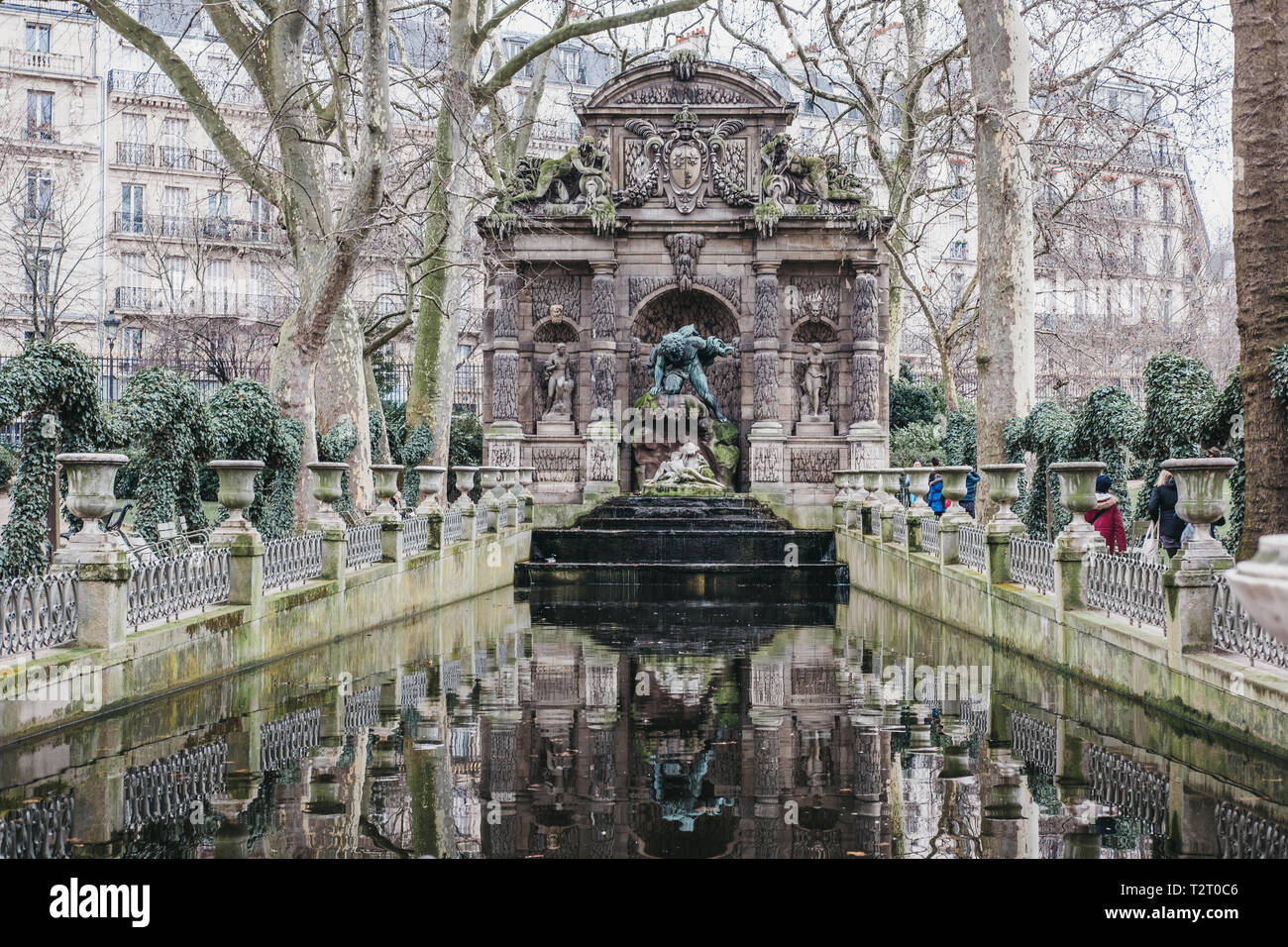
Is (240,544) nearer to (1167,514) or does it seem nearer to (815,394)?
(1167,514)

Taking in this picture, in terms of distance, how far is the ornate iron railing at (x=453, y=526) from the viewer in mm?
16281

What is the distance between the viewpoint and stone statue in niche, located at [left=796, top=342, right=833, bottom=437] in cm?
2586

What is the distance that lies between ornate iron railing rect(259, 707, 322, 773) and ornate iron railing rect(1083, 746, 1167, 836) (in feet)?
13.7

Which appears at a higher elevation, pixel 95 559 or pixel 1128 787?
pixel 95 559

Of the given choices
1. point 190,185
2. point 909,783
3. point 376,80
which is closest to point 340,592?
point 376,80

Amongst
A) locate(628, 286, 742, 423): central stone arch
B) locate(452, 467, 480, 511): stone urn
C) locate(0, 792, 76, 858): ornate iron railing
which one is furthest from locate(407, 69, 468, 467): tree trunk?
locate(0, 792, 76, 858): ornate iron railing

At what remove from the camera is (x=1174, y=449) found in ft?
41.6

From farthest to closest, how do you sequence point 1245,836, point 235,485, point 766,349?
point 766,349, point 235,485, point 1245,836

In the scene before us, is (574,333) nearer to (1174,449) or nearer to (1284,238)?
(1174,449)

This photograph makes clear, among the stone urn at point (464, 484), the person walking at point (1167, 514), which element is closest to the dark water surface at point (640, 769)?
the person walking at point (1167, 514)

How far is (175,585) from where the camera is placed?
9.30 meters

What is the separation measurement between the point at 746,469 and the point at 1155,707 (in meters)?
17.5

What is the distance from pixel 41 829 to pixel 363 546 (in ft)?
26.2

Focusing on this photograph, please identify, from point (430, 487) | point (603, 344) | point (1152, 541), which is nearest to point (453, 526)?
point (430, 487)
